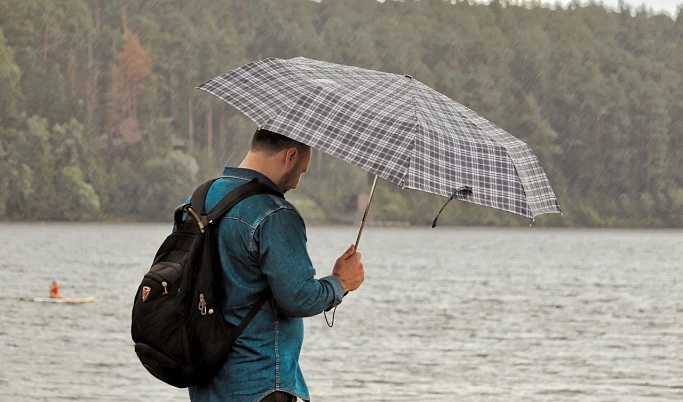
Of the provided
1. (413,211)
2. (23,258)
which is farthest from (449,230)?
(23,258)

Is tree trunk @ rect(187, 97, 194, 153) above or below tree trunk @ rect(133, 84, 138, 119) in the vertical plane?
below

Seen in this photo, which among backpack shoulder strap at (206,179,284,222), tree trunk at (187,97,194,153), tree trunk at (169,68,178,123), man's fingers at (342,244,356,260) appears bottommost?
tree trunk at (187,97,194,153)

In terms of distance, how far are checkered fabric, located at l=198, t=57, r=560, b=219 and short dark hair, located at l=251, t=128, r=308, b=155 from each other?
0.24 feet

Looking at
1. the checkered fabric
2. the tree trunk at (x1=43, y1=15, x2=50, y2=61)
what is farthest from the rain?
the tree trunk at (x1=43, y1=15, x2=50, y2=61)

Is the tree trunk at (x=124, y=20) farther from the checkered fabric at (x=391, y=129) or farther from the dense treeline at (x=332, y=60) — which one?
the checkered fabric at (x=391, y=129)

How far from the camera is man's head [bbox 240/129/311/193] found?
351cm

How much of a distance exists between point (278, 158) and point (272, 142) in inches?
2.3

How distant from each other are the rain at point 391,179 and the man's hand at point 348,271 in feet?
0.54

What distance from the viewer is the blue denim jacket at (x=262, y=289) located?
10.9 ft

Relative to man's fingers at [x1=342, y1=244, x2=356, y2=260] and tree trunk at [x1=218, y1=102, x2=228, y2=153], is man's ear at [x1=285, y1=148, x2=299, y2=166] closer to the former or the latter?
man's fingers at [x1=342, y1=244, x2=356, y2=260]

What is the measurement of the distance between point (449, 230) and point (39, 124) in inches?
1639

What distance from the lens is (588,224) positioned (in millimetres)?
118188

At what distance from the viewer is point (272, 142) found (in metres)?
3.55

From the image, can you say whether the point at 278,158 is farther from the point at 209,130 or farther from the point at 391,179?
the point at 209,130
